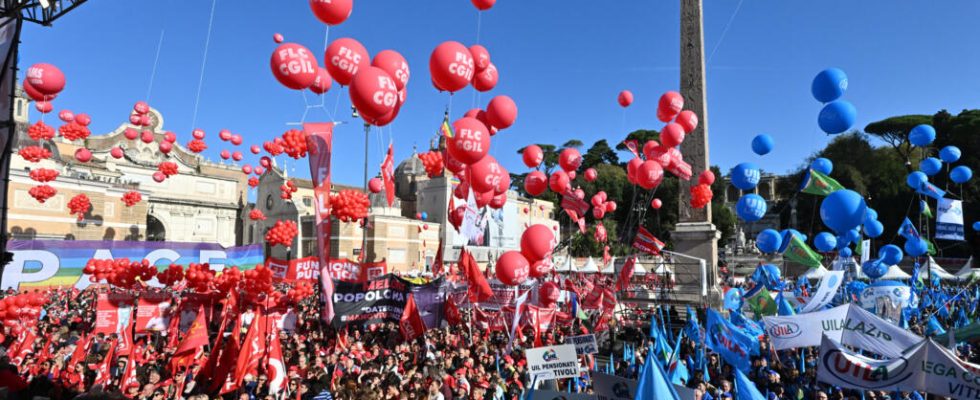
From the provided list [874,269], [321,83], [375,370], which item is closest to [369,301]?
[375,370]

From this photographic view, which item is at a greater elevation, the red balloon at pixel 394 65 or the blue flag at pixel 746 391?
the red balloon at pixel 394 65

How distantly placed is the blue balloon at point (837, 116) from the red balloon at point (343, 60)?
1019 centimetres

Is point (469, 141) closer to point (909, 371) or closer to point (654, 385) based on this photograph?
point (654, 385)

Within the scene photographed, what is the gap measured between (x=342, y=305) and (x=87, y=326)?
6.37 meters

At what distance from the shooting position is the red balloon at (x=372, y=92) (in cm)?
807

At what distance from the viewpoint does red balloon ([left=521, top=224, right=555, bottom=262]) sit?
1009 centimetres

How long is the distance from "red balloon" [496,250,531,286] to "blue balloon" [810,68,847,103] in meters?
7.87

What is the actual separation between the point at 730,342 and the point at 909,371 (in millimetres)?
3750

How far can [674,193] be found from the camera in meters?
55.4

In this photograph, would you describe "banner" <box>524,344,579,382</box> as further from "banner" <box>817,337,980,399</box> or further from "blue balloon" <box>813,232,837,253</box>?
"blue balloon" <box>813,232,837,253</box>

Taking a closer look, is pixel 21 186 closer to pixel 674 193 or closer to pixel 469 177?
pixel 469 177

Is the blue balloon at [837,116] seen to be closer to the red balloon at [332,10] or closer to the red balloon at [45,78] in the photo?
the red balloon at [332,10]

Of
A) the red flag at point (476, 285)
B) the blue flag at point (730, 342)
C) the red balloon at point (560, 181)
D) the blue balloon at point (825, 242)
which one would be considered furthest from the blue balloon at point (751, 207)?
the red flag at point (476, 285)

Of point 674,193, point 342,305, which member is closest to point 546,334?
point 342,305
